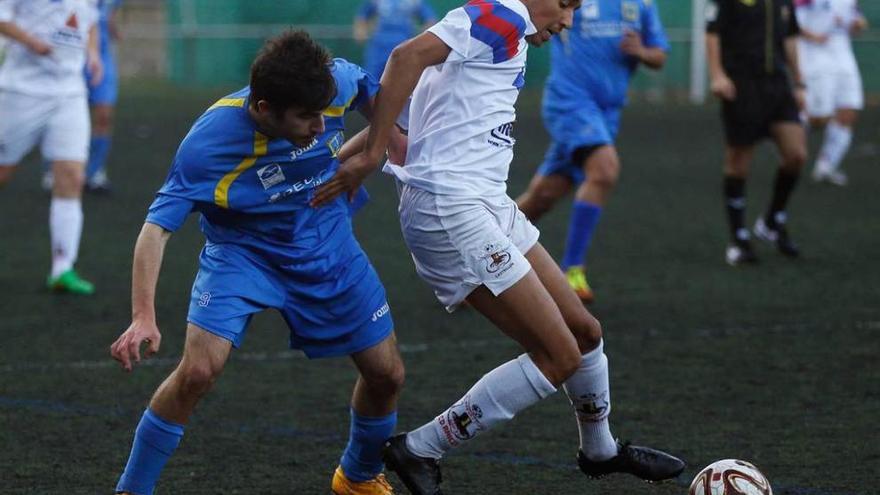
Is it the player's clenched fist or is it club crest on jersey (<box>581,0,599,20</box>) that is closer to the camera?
the player's clenched fist

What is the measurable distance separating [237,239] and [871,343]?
4100 mm

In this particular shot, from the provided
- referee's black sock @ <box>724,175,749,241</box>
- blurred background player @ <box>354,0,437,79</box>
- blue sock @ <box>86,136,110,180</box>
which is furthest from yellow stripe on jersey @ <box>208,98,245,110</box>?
blurred background player @ <box>354,0,437,79</box>

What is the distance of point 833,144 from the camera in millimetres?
15305

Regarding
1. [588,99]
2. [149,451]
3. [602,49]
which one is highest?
[149,451]

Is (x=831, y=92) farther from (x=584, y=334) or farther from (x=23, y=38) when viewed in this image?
(x=584, y=334)

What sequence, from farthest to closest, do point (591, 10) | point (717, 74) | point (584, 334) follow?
point (717, 74) < point (591, 10) < point (584, 334)

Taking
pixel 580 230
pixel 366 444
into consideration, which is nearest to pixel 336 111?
pixel 366 444

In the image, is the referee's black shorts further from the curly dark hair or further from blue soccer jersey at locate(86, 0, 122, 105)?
the curly dark hair

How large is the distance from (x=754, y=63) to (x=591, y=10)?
1.84 m

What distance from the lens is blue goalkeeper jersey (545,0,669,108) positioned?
9023mm

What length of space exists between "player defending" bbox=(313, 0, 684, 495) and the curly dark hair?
387 mm

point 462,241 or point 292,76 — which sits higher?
point 292,76

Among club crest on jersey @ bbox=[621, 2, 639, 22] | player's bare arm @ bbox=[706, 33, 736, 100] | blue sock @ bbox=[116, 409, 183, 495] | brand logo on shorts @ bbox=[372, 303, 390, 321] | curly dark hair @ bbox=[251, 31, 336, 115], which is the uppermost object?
curly dark hair @ bbox=[251, 31, 336, 115]

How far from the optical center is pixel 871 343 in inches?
304
